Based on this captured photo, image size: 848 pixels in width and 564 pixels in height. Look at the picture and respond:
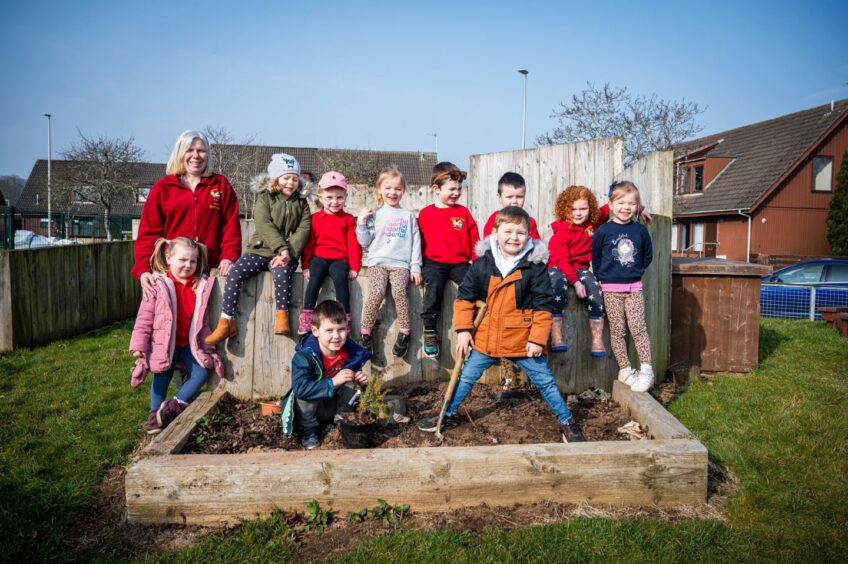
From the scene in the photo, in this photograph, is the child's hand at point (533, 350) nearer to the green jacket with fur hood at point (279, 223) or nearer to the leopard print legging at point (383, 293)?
the leopard print legging at point (383, 293)

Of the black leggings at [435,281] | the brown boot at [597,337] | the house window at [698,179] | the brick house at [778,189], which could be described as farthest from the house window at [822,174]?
the black leggings at [435,281]

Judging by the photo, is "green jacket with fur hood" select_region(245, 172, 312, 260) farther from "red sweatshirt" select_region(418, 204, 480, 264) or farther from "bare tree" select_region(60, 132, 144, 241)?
"bare tree" select_region(60, 132, 144, 241)

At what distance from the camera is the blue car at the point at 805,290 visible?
38.0 feet

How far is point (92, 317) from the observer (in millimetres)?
9719

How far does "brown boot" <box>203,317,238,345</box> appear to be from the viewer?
4.78 metres

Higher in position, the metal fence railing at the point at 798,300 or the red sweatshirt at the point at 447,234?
the red sweatshirt at the point at 447,234

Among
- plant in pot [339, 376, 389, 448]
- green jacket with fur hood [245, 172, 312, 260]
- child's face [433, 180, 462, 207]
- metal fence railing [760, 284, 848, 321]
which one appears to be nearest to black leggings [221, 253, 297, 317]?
green jacket with fur hood [245, 172, 312, 260]

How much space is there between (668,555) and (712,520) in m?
0.55

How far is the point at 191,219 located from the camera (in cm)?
484

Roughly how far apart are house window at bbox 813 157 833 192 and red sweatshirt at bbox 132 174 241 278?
93.4 ft

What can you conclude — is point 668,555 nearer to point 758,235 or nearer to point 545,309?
point 545,309

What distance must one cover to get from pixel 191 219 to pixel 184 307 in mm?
777

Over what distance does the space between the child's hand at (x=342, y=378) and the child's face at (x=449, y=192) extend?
2115 mm

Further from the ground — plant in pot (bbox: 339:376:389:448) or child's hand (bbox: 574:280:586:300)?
child's hand (bbox: 574:280:586:300)
